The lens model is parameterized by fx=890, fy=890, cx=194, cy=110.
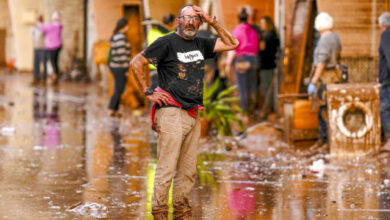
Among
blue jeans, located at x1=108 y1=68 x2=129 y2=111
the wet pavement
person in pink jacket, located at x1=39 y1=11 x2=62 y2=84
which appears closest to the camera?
the wet pavement

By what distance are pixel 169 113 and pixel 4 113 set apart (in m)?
10.8

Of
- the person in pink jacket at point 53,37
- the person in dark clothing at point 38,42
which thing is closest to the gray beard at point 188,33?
the person in pink jacket at point 53,37

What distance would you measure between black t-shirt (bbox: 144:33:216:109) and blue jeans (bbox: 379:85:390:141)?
4.96 m

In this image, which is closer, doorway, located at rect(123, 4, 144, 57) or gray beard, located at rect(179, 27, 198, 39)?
gray beard, located at rect(179, 27, 198, 39)

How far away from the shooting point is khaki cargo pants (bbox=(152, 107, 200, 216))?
8156mm

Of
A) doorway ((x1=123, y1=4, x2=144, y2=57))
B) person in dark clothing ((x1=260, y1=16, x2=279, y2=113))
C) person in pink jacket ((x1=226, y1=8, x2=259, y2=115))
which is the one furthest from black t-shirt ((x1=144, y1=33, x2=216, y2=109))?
doorway ((x1=123, y1=4, x2=144, y2=57))

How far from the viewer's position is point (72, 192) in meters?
9.38

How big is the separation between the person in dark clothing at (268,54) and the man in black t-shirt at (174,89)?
9.23 m

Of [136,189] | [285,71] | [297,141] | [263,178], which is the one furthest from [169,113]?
[285,71]

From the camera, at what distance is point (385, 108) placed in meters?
12.5

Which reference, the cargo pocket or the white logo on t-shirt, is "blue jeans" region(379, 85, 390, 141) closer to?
the white logo on t-shirt

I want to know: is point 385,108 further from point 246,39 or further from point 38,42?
point 38,42

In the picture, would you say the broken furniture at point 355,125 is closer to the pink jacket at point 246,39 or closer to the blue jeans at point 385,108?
the blue jeans at point 385,108

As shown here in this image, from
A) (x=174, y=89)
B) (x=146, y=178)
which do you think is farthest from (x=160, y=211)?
(x=146, y=178)
